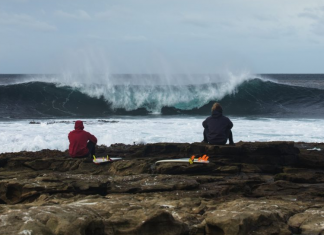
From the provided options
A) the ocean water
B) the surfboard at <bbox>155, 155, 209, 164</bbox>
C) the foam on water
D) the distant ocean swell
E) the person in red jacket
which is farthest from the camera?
the distant ocean swell

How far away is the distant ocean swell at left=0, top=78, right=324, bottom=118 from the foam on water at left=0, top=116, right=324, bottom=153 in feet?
22.9

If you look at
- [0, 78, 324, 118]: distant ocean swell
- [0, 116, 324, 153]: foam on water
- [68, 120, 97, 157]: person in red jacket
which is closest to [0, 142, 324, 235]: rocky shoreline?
[68, 120, 97, 157]: person in red jacket

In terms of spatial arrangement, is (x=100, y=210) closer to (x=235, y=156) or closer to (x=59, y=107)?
(x=235, y=156)

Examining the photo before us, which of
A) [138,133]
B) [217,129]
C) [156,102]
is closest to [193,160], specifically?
[217,129]

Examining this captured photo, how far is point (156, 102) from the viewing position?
30.7 metres

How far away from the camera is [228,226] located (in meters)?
4.46

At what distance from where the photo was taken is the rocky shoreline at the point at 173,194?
4.36m

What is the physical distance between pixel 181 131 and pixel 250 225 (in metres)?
12.8

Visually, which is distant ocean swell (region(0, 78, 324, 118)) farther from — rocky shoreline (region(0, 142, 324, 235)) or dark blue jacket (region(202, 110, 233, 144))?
rocky shoreline (region(0, 142, 324, 235))

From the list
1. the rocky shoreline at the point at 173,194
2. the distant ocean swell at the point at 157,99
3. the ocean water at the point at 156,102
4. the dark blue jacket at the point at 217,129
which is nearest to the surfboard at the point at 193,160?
the rocky shoreline at the point at 173,194

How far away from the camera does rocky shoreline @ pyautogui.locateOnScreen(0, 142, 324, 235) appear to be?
4.36m

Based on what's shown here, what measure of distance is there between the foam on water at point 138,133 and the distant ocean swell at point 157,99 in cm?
699

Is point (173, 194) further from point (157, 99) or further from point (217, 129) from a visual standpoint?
point (157, 99)

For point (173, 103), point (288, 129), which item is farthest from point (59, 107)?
point (288, 129)
